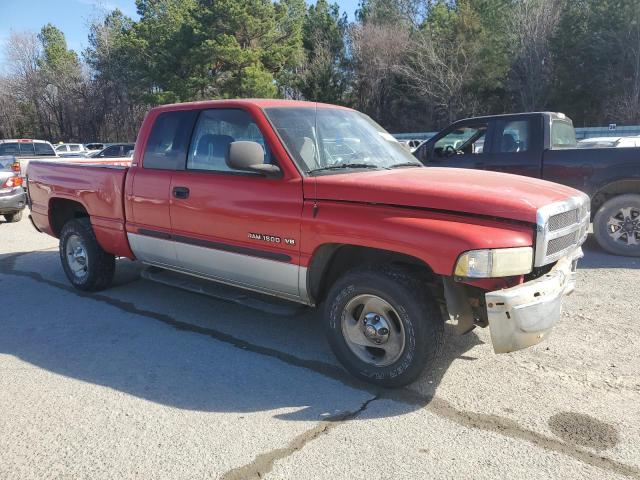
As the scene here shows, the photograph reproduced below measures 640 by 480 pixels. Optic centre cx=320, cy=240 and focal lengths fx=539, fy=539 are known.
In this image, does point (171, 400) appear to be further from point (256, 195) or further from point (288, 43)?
point (288, 43)

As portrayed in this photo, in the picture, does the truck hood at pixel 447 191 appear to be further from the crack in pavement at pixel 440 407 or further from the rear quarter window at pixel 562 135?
the rear quarter window at pixel 562 135

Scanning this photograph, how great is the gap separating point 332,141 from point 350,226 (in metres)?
1.03

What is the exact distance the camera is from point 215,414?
3359 millimetres

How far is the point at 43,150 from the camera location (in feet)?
53.7

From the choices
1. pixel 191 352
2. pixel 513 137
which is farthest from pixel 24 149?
pixel 191 352

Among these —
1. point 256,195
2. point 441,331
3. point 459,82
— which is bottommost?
point 441,331

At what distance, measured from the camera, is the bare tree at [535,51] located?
119 feet

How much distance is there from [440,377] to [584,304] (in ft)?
7.51

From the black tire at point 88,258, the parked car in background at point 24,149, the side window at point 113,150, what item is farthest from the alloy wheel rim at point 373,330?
the side window at point 113,150

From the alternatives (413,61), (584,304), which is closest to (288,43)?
(413,61)

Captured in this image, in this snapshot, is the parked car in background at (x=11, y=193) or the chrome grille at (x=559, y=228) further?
the parked car in background at (x=11, y=193)

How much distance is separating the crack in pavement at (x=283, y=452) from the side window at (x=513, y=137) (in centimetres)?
559

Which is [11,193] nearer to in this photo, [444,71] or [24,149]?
[24,149]

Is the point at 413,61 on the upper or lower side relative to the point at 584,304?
upper
